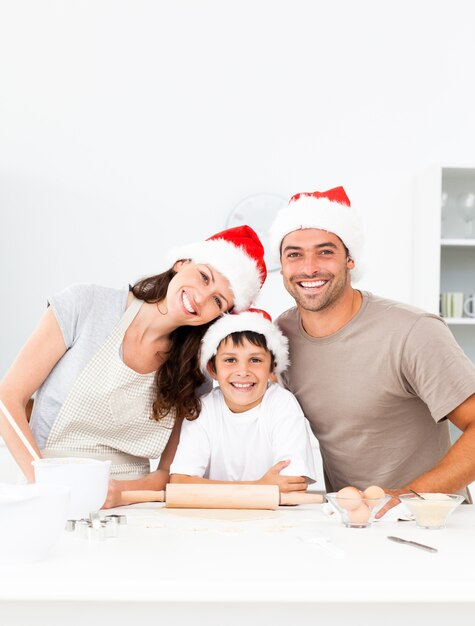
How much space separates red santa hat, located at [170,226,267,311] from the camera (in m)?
2.18

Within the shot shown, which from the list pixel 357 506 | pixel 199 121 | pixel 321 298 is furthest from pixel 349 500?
pixel 199 121

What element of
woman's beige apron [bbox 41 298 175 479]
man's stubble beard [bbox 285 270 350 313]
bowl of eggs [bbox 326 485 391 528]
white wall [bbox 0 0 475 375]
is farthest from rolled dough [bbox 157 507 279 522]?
white wall [bbox 0 0 475 375]

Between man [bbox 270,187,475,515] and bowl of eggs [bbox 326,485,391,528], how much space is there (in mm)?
521

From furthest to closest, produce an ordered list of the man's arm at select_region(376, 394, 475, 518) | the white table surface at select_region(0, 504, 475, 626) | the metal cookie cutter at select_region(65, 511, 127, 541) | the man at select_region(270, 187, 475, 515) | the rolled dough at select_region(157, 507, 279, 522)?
the man at select_region(270, 187, 475, 515)
the man's arm at select_region(376, 394, 475, 518)
the rolled dough at select_region(157, 507, 279, 522)
the metal cookie cutter at select_region(65, 511, 127, 541)
the white table surface at select_region(0, 504, 475, 626)

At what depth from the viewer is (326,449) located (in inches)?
84.3

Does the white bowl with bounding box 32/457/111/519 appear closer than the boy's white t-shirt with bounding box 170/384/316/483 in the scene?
Yes

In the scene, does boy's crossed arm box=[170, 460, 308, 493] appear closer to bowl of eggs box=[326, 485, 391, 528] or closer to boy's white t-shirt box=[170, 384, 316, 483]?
boy's white t-shirt box=[170, 384, 316, 483]

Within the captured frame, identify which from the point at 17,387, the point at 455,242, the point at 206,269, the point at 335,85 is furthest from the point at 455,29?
the point at 17,387

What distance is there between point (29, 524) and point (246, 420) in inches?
40.2

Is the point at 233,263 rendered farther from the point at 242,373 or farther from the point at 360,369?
the point at 360,369

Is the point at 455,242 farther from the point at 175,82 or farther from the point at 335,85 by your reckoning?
the point at 175,82

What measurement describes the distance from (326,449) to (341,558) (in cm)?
96

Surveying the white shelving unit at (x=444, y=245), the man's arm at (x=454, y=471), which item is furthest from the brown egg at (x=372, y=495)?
the white shelving unit at (x=444, y=245)

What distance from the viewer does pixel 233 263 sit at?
220cm
